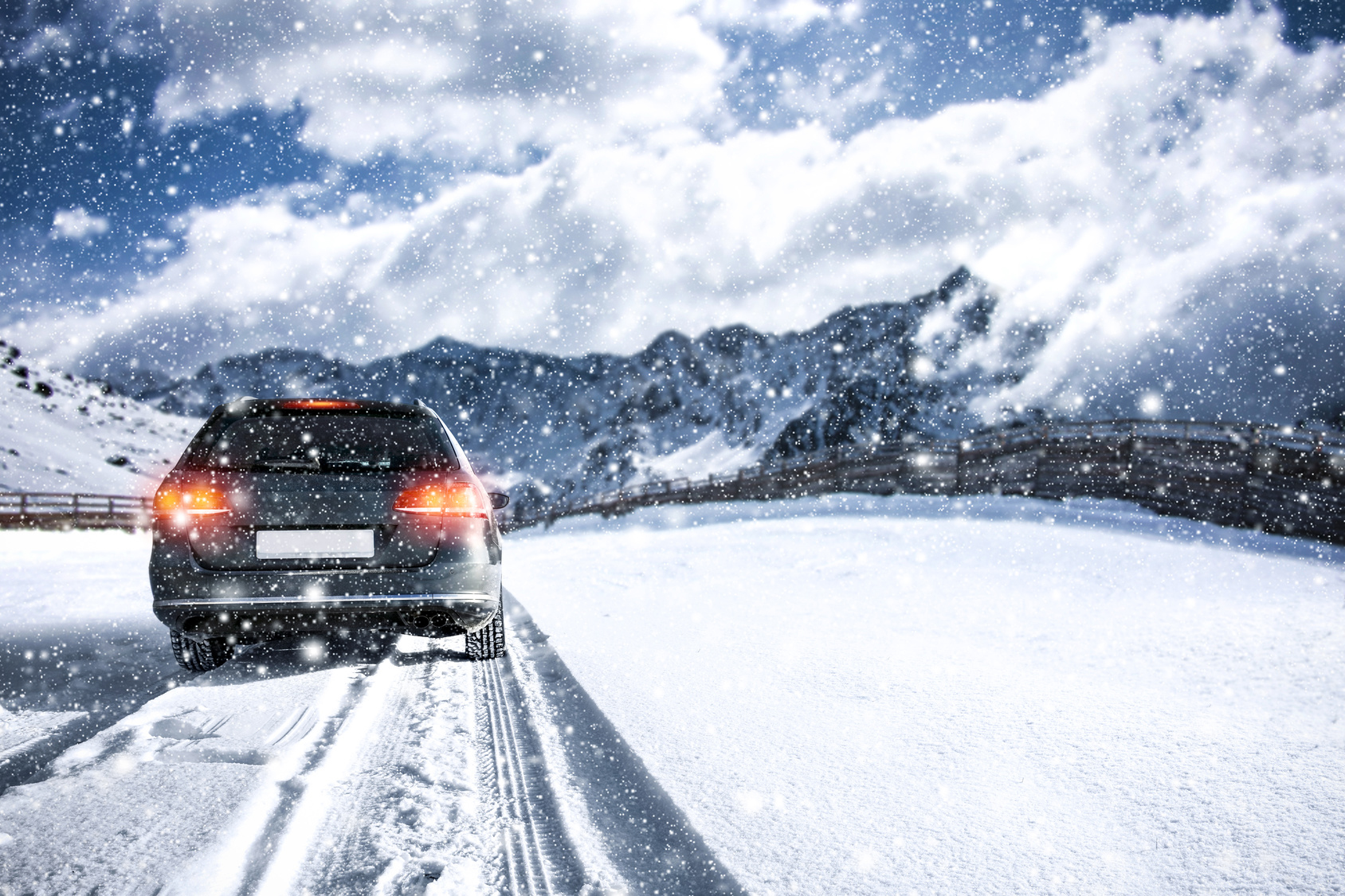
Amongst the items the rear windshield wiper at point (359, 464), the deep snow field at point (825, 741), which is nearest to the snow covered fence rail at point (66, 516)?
the deep snow field at point (825, 741)

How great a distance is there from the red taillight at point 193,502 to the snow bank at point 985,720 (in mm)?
2199

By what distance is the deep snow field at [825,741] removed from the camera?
91.5 inches

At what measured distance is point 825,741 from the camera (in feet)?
11.3

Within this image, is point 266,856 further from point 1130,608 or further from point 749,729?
point 1130,608

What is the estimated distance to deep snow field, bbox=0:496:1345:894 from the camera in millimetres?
2324

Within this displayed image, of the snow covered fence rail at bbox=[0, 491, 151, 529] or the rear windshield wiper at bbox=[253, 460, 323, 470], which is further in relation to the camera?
the snow covered fence rail at bbox=[0, 491, 151, 529]

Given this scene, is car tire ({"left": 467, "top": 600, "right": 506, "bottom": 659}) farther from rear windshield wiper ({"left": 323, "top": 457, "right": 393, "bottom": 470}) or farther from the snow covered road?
rear windshield wiper ({"left": 323, "top": 457, "right": 393, "bottom": 470})

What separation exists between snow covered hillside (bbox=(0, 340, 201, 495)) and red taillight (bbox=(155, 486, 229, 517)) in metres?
51.0

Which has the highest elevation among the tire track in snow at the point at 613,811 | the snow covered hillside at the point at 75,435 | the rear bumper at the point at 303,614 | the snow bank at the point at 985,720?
the snow covered hillside at the point at 75,435

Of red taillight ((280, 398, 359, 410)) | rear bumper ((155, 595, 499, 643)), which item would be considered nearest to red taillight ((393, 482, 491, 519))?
rear bumper ((155, 595, 499, 643))

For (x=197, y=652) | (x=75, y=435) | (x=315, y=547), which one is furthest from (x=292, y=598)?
(x=75, y=435)

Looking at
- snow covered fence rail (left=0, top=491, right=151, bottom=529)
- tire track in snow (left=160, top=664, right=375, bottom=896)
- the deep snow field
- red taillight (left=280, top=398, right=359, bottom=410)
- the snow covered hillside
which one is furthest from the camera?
the snow covered hillside

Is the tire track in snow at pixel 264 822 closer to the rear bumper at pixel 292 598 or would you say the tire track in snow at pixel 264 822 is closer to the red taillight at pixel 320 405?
the rear bumper at pixel 292 598

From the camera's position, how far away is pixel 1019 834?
8.27 feet
